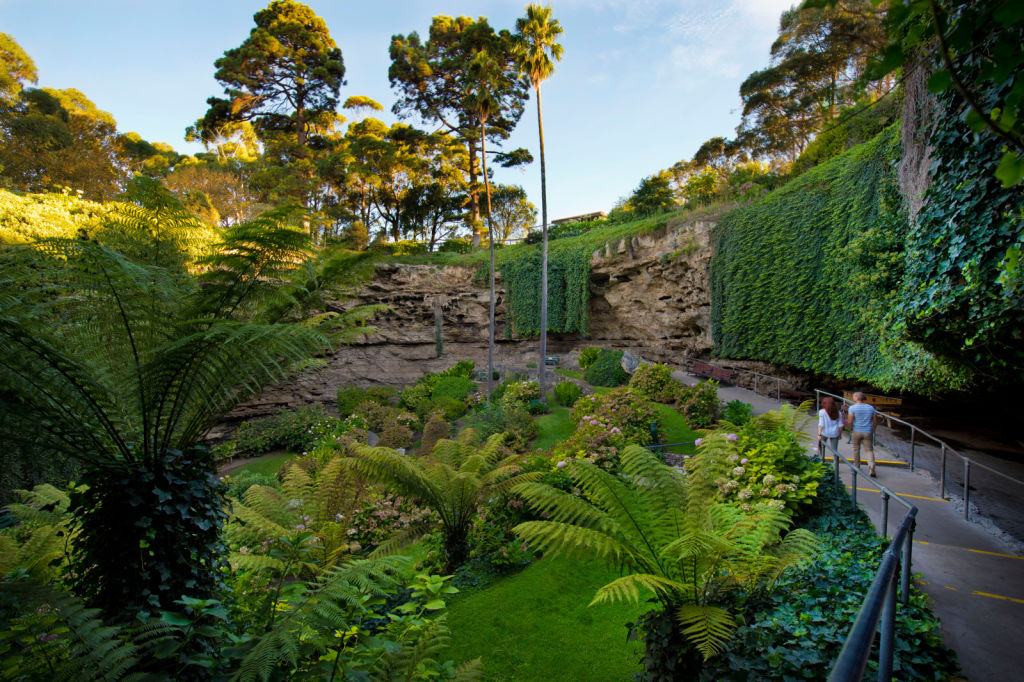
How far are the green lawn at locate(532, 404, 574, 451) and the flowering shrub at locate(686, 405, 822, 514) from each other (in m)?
5.44

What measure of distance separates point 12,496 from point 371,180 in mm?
17113

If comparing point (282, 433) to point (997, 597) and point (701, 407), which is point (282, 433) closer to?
point (701, 407)

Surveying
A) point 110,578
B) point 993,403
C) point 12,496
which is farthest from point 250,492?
point 993,403

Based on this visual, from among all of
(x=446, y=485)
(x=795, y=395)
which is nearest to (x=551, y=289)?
(x=795, y=395)

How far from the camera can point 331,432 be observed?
12.7 m

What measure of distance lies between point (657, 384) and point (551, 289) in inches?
354

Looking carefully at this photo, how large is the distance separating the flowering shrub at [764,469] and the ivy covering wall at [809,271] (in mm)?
4711

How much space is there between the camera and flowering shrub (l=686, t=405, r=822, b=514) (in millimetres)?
4035

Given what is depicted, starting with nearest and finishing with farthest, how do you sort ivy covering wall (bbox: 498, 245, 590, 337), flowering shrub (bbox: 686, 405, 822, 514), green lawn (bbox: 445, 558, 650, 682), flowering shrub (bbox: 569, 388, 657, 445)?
green lawn (bbox: 445, 558, 650, 682)
flowering shrub (bbox: 686, 405, 822, 514)
flowering shrub (bbox: 569, 388, 657, 445)
ivy covering wall (bbox: 498, 245, 590, 337)

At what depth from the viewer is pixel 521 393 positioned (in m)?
13.1

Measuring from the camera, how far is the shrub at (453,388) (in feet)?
48.2

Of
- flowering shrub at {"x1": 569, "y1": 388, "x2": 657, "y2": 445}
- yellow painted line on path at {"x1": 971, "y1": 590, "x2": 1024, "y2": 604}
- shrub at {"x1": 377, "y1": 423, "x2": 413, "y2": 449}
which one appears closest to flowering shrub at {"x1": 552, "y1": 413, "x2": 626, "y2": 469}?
flowering shrub at {"x1": 569, "y1": 388, "x2": 657, "y2": 445}

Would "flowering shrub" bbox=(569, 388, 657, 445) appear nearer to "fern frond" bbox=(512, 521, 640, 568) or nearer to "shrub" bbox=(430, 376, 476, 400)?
"fern frond" bbox=(512, 521, 640, 568)

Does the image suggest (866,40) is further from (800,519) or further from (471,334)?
(800,519)
